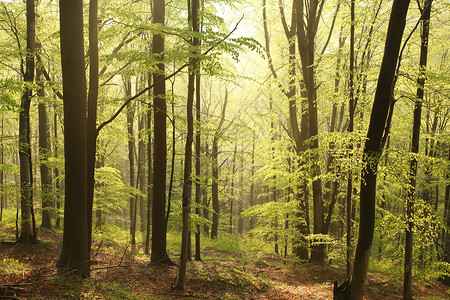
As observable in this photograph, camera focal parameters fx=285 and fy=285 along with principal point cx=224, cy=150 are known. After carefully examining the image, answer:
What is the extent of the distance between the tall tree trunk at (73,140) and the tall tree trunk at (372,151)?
6.22 metres

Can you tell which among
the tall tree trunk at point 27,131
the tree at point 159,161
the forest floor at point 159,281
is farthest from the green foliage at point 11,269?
the tree at point 159,161

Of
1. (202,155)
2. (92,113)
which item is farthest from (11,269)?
(202,155)

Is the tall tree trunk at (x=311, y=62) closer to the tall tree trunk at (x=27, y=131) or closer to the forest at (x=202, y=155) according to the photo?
the forest at (x=202, y=155)

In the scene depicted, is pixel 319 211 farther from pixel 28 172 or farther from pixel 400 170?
pixel 28 172

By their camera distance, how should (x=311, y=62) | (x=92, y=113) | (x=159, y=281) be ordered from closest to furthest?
1. (x=92, y=113)
2. (x=159, y=281)
3. (x=311, y=62)

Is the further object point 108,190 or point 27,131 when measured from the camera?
point 108,190

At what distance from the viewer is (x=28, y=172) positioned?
9.76 metres

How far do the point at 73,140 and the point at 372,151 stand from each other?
6.72 meters

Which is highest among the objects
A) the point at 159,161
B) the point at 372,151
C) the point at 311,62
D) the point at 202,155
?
the point at 311,62

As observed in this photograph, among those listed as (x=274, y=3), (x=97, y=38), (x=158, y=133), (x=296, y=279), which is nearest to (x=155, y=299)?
(x=158, y=133)

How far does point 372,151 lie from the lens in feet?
20.2

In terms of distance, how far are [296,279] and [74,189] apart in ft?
27.8

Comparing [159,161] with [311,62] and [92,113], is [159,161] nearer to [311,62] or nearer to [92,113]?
[92,113]

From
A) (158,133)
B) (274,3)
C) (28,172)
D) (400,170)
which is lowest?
(28,172)
